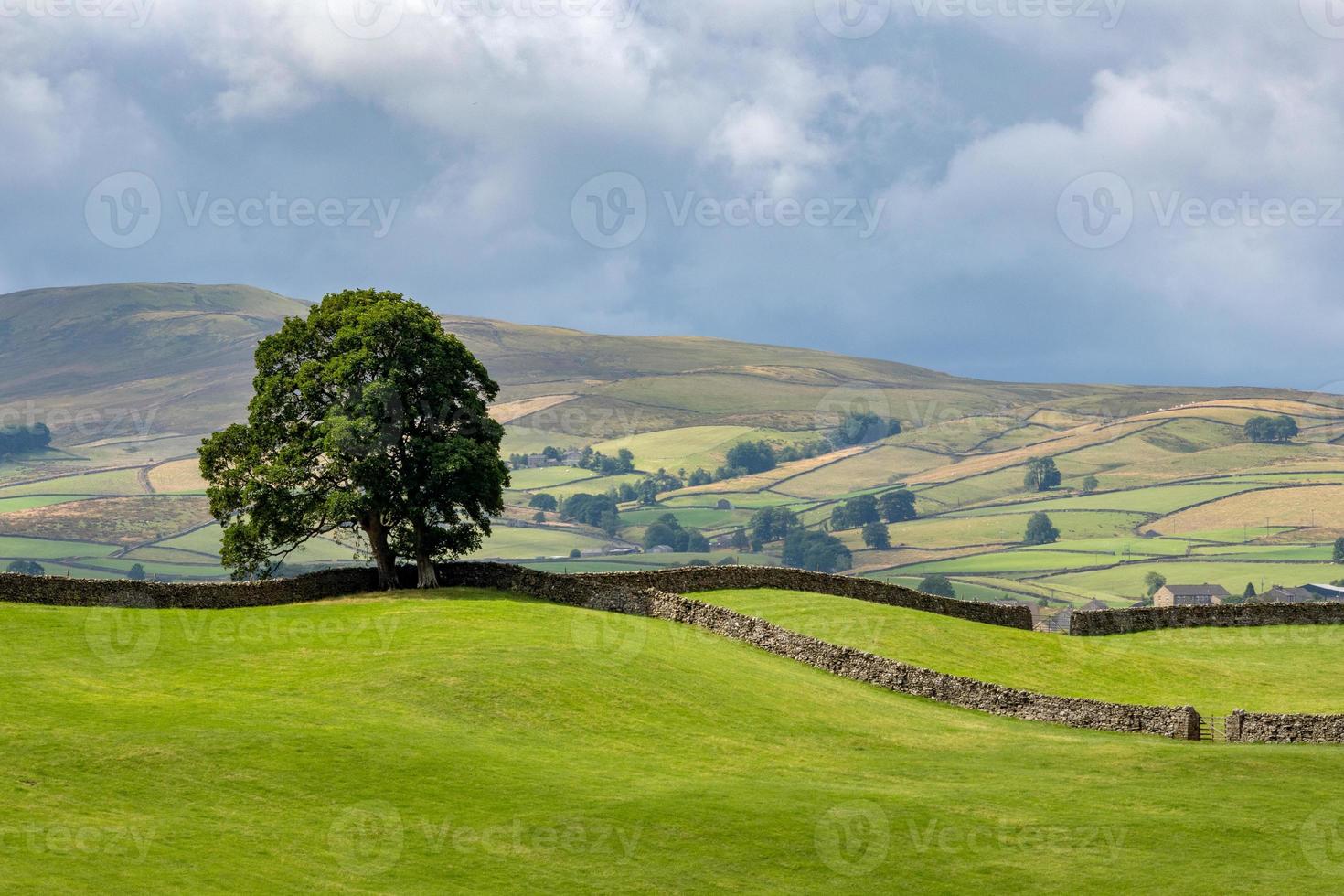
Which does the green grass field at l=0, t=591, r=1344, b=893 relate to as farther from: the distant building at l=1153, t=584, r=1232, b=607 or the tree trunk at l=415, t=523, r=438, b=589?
the distant building at l=1153, t=584, r=1232, b=607

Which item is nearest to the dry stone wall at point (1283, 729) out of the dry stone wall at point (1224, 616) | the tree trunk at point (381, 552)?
the dry stone wall at point (1224, 616)

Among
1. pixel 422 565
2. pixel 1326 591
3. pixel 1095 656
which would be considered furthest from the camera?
pixel 1326 591

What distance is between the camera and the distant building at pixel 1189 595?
118881mm

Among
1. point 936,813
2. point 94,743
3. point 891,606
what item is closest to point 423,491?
point 891,606

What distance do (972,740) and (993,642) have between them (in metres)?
17.5

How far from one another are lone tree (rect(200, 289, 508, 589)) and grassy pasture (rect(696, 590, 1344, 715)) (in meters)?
11.6

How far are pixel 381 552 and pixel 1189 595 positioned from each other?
86.6 meters

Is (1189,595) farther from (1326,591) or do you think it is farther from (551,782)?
(551,782)

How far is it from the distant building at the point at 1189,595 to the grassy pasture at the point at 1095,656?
49606 millimetres

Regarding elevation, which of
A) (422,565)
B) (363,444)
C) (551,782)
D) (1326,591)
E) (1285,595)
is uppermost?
(363,444)

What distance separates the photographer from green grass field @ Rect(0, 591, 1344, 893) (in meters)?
23.9

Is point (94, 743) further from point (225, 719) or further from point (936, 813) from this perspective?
point (936, 813)

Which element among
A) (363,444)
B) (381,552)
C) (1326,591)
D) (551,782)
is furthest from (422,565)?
(1326,591)

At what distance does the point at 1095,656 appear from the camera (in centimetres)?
5481
